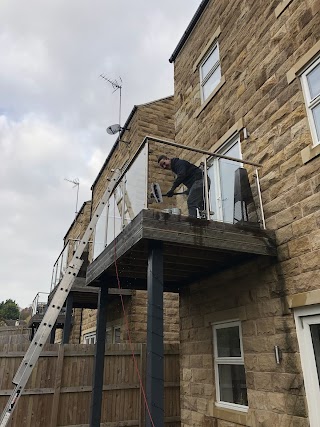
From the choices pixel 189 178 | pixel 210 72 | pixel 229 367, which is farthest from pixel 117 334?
pixel 210 72

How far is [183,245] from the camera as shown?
4.43m

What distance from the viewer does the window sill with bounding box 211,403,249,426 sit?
4.84 metres

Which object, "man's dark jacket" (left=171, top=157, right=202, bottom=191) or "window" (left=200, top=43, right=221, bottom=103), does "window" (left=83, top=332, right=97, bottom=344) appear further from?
"window" (left=200, top=43, right=221, bottom=103)

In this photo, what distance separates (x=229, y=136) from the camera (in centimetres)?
646

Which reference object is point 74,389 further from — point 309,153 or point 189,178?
point 309,153

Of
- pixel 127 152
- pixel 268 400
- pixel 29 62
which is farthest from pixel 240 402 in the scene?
pixel 29 62

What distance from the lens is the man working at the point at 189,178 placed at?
5108 millimetres

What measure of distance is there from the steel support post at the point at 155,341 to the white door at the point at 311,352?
1.74m

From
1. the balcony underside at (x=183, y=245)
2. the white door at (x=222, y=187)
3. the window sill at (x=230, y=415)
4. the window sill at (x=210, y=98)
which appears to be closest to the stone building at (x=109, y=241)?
the balcony underside at (x=183, y=245)

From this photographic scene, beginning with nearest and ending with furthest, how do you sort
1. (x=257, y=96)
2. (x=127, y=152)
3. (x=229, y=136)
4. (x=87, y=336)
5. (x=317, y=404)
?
(x=317, y=404)
(x=257, y=96)
(x=229, y=136)
(x=127, y=152)
(x=87, y=336)

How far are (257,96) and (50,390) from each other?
6663 mm

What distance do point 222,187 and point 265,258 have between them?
1244mm

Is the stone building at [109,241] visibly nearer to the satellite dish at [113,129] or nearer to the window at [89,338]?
the window at [89,338]

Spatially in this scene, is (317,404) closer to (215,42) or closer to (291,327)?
(291,327)
